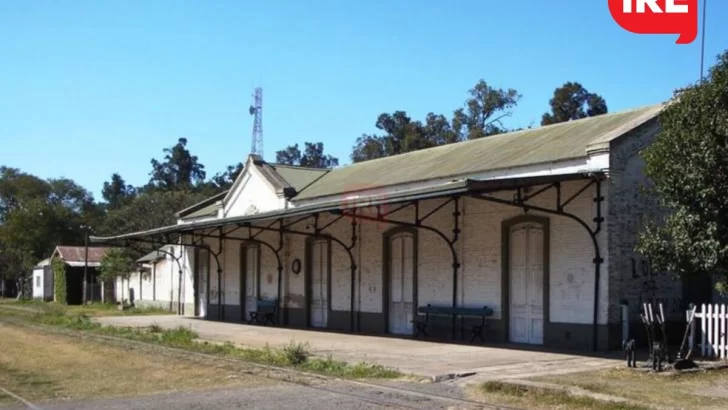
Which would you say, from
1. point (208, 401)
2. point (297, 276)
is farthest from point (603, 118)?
point (208, 401)

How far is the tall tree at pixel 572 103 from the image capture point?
60.5m

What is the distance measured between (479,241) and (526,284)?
72.8 inches

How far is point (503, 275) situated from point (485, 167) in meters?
3.02

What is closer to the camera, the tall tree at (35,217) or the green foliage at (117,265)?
the green foliage at (117,265)

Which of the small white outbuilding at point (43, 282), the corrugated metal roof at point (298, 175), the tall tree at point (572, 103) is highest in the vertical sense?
the tall tree at point (572, 103)

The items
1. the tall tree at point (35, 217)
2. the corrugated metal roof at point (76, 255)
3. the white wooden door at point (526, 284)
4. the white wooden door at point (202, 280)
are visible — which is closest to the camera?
the white wooden door at point (526, 284)

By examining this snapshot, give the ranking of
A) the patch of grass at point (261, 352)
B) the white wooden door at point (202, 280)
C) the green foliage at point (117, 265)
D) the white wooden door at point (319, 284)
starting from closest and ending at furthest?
the patch of grass at point (261, 352) < the white wooden door at point (319, 284) < the white wooden door at point (202, 280) < the green foliage at point (117, 265)

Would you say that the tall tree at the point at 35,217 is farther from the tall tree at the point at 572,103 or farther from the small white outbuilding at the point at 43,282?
the tall tree at the point at 572,103

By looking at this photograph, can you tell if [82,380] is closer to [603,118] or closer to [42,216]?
[603,118]

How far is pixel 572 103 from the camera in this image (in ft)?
200

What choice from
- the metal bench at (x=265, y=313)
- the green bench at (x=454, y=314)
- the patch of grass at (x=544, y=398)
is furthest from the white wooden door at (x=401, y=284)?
the patch of grass at (x=544, y=398)

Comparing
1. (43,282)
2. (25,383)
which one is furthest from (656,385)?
(43,282)

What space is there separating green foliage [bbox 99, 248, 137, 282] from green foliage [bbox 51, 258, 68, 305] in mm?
6326

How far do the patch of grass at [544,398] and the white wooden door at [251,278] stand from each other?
20.3 meters
